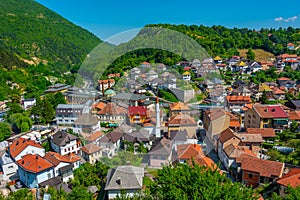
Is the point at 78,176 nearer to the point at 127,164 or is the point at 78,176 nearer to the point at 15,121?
the point at 127,164

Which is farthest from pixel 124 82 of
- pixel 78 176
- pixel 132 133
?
pixel 78 176

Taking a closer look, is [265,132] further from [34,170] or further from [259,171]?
[34,170]

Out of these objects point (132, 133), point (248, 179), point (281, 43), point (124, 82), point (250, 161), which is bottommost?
point (248, 179)

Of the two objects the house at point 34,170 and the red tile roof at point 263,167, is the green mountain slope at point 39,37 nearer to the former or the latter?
the house at point 34,170

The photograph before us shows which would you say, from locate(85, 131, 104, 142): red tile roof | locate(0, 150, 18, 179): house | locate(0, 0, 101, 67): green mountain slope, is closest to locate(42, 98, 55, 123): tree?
locate(0, 150, 18, 179): house

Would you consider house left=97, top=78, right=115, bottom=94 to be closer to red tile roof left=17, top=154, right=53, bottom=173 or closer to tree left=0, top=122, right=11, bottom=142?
red tile roof left=17, top=154, right=53, bottom=173

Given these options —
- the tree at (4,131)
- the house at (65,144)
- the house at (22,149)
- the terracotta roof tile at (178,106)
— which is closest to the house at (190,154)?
the terracotta roof tile at (178,106)
